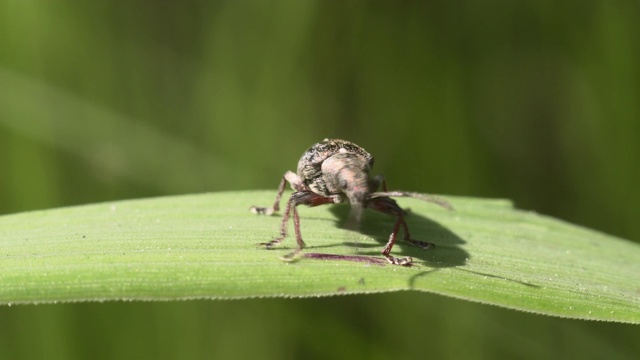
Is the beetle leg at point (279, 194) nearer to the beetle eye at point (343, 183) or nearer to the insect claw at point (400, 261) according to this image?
the beetle eye at point (343, 183)

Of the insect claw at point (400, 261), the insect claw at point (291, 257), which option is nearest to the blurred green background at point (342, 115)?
the insect claw at point (400, 261)

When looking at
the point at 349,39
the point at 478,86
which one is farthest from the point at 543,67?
the point at 349,39

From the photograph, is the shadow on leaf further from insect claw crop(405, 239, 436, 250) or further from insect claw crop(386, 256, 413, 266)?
insect claw crop(386, 256, 413, 266)

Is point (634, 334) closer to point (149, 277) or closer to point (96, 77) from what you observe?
point (149, 277)

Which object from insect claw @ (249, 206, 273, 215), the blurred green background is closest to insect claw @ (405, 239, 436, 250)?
insect claw @ (249, 206, 273, 215)

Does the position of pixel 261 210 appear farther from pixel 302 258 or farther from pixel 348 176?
pixel 302 258
